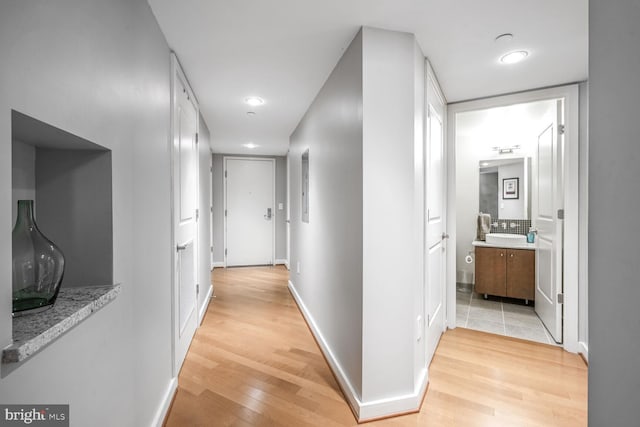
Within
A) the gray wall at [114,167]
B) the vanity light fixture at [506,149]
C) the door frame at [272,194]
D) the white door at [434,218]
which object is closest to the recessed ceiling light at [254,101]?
the gray wall at [114,167]

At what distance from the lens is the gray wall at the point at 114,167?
2.18 feet

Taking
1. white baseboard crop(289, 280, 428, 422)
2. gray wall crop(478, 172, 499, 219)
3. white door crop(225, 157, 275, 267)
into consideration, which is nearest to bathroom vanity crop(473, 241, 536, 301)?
gray wall crop(478, 172, 499, 219)

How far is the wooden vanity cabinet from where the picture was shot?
3.60 metres

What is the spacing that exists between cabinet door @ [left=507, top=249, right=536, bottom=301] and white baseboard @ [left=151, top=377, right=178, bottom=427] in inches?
144

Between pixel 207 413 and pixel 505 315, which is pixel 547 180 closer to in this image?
pixel 505 315

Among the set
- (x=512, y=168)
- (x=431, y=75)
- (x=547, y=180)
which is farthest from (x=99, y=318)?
Result: (x=512, y=168)

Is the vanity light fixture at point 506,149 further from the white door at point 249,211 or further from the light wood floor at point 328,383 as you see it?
the white door at point 249,211

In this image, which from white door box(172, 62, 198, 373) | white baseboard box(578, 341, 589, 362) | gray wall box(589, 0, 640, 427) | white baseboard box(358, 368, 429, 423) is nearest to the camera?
gray wall box(589, 0, 640, 427)

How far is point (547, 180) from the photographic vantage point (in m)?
2.98

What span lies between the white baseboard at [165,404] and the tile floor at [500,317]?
265cm

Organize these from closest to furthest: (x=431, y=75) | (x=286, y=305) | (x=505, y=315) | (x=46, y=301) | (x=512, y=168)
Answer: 1. (x=46, y=301)
2. (x=431, y=75)
3. (x=505, y=315)
4. (x=286, y=305)
5. (x=512, y=168)

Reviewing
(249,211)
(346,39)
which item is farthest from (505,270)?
(249,211)

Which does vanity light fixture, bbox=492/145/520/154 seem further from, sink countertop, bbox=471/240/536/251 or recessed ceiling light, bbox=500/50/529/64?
recessed ceiling light, bbox=500/50/529/64

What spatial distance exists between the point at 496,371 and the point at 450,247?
3.71 feet
